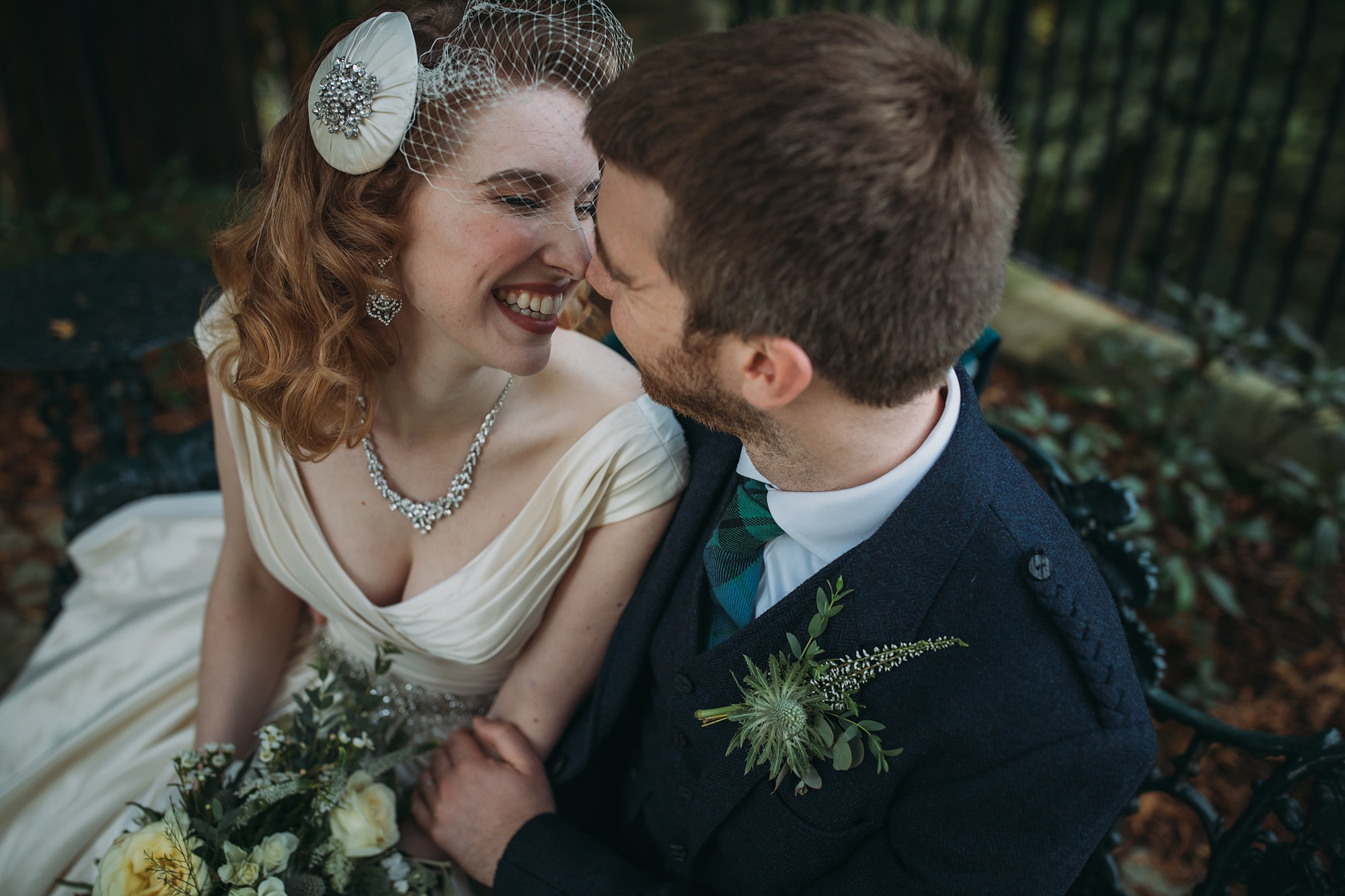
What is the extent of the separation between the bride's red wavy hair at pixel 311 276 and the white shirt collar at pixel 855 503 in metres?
0.84

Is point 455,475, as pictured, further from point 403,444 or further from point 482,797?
point 482,797

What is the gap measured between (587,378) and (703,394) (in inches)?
22.6

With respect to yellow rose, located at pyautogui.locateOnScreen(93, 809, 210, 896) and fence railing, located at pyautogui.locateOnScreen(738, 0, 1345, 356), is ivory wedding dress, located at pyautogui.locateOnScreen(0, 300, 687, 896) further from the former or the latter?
fence railing, located at pyautogui.locateOnScreen(738, 0, 1345, 356)

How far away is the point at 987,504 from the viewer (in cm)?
136

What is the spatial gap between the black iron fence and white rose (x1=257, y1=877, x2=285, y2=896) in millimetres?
4342

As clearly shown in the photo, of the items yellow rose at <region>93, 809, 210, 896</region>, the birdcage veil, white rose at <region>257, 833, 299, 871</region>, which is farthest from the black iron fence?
yellow rose at <region>93, 809, 210, 896</region>

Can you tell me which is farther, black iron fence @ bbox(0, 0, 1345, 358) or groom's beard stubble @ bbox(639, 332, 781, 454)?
black iron fence @ bbox(0, 0, 1345, 358)

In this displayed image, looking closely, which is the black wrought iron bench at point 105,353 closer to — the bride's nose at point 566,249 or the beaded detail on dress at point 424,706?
the beaded detail on dress at point 424,706

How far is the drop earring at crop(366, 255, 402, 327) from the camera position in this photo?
5.67 feet

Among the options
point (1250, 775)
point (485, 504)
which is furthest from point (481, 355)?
point (1250, 775)

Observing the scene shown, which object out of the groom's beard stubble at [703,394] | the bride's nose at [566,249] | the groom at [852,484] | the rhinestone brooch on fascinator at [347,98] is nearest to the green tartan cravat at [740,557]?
the groom at [852,484]

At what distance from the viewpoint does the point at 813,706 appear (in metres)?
1.38

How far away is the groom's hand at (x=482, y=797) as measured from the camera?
1.75 meters

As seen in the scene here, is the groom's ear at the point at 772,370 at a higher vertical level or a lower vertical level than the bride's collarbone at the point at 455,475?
higher
